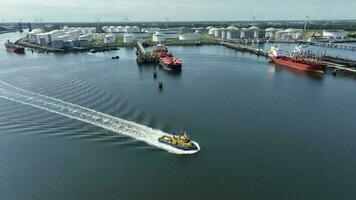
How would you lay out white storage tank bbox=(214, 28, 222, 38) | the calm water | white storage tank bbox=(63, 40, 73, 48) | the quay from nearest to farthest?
the calm water
the quay
white storage tank bbox=(63, 40, 73, 48)
white storage tank bbox=(214, 28, 222, 38)

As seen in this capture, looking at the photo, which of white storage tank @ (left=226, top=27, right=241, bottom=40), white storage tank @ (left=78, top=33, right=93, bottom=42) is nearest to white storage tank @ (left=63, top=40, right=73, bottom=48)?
white storage tank @ (left=78, top=33, right=93, bottom=42)

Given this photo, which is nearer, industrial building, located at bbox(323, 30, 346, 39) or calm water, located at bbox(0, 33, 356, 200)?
calm water, located at bbox(0, 33, 356, 200)

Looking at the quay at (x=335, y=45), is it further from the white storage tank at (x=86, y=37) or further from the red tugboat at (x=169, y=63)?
the white storage tank at (x=86, y=37)

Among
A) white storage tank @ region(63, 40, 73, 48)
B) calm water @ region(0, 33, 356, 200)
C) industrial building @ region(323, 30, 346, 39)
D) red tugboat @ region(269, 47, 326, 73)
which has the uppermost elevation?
industrial building @ region(323, 30, 346, 39)

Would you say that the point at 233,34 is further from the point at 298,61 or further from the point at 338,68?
the point at 338,68

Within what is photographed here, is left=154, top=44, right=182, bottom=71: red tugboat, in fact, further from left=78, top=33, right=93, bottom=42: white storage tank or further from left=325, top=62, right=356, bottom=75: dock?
left=78, top=33, right=93, bottom=42: white storage tank

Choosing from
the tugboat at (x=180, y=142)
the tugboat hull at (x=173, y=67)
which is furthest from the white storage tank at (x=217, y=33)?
the tugboat at (x=180, y=142)

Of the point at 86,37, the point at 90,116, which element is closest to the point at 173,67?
the point at 90,116

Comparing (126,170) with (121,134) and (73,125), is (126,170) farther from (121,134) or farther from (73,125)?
(73,125)
